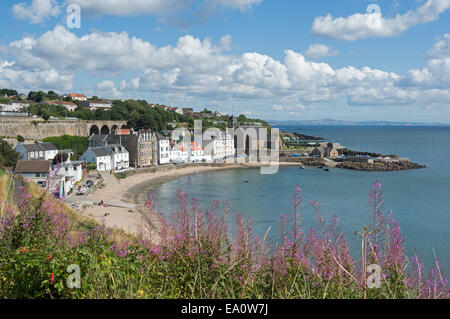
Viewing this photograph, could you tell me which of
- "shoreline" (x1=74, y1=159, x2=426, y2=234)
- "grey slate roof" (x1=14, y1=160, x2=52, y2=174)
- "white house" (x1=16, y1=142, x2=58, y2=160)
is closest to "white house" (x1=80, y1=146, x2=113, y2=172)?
"shoreline" (x1=74, y1=159, x2=426, y2=234)

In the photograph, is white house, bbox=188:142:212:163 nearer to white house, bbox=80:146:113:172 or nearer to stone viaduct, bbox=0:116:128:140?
white house, bbox=80:146:113:172

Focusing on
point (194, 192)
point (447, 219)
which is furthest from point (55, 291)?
point (194, 192)

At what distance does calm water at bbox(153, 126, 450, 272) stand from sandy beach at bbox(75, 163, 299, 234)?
6.34 feet

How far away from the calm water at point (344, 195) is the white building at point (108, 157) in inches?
322

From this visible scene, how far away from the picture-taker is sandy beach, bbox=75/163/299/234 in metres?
24.1

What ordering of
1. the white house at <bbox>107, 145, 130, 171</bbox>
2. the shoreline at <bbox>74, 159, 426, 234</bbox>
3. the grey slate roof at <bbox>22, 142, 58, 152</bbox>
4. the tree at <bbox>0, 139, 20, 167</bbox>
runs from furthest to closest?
the white house at <bbox>107, 145, 130, 171</bbox> < the grey slate roof at <bbox>22, 142, 58, 152</bbox> < the tree at <bbox>0, 139, 20, 167</bbox> < the shoreline at <bbox>74, 159, 426, 234</bbox>

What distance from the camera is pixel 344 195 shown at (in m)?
37.6

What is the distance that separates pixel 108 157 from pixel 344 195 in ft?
91.6

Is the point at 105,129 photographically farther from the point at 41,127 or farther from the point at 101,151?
the point at 101,151

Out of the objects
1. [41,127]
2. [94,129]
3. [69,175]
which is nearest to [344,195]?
[69,175]

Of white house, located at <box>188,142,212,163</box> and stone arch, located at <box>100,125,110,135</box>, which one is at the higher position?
stone arch, located at <box>100,125,110,135</box>

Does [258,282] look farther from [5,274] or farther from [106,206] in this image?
[106,206]

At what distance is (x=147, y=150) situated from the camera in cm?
5325

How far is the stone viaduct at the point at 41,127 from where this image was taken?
4869cm
